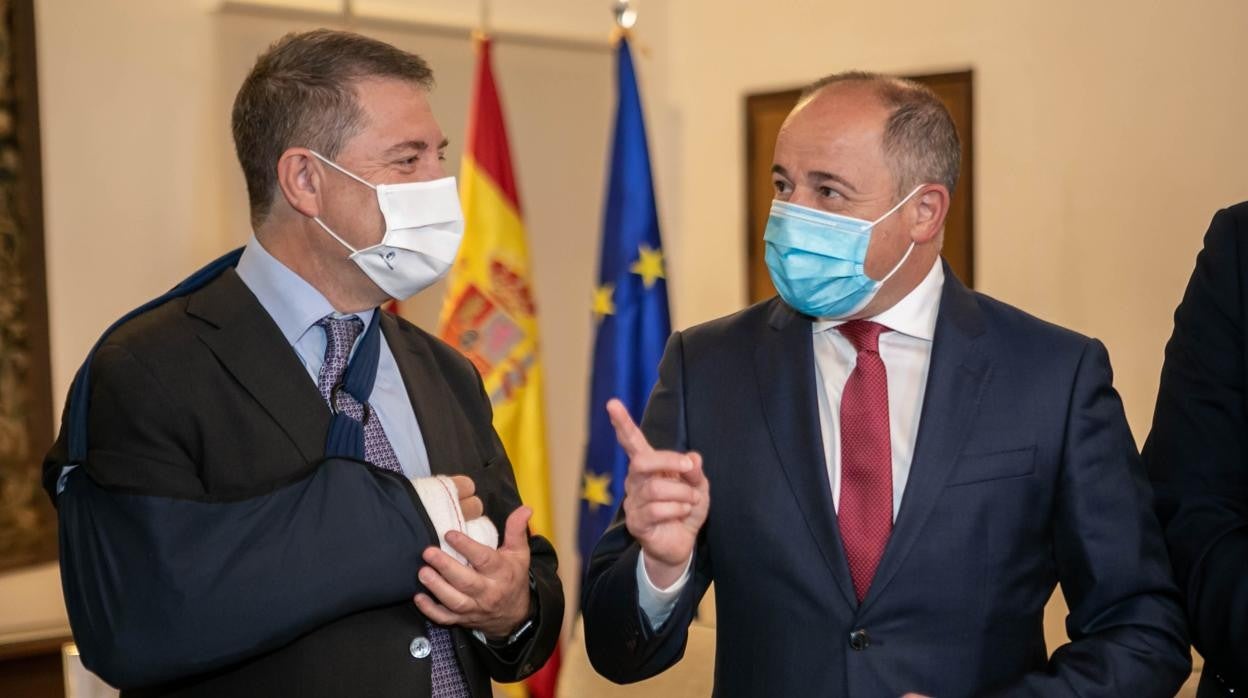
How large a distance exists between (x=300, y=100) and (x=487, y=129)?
2423 millimetres

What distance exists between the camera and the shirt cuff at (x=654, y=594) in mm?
1986

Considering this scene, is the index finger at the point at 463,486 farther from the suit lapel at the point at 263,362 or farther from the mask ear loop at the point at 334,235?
the mask ear loop at the point at 334,235

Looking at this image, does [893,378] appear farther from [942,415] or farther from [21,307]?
[21,307]

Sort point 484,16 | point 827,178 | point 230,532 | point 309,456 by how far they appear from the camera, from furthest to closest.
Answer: point 484,16 → point 827,178 → point 309,456 → point 230,532

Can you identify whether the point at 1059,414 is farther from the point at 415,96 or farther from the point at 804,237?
the point at 415,96

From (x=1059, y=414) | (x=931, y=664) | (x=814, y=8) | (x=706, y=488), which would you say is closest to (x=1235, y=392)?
(x=1059, y=414)

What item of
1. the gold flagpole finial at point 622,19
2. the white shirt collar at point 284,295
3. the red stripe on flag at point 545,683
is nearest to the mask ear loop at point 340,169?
the white shirt collar at point 284,295

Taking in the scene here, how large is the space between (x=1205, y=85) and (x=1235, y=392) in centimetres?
215

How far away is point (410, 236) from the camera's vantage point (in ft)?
6.89

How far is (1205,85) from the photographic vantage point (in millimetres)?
3797

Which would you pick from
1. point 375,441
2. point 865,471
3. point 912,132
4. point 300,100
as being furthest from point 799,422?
point 300,100

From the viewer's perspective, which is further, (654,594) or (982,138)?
(982,138)

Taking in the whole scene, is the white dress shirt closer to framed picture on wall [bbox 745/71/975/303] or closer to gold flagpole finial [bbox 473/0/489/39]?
framed picture on wall [bbox 745/71/975/303]

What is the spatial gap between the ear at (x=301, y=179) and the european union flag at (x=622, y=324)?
8.25 feet
